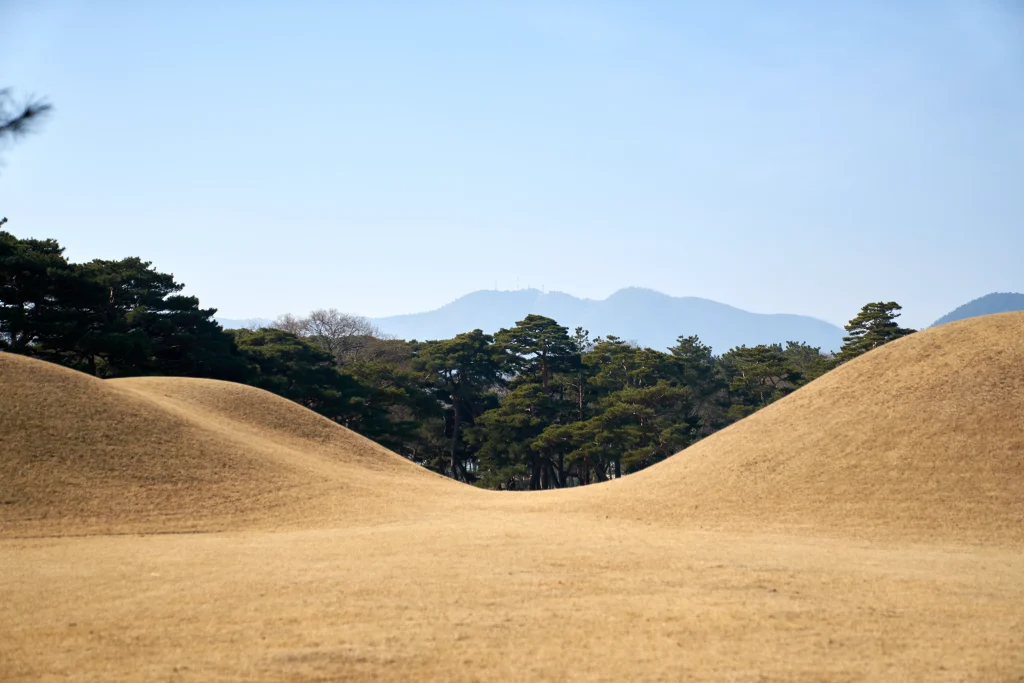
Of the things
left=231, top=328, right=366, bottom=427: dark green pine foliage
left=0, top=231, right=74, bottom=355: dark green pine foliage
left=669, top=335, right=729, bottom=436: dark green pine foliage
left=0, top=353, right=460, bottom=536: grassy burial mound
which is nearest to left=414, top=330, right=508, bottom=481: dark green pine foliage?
left=231, top=328, right=366, bottom=427: dark green pine foliage

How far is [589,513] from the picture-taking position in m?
16.7

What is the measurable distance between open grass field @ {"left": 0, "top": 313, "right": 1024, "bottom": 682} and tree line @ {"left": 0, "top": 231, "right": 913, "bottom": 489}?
8.89 metres

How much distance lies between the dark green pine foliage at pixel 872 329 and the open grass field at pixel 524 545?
20.7m

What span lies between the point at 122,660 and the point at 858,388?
656 inches

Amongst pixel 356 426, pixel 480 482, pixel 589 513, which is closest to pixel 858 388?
pixel 589 513

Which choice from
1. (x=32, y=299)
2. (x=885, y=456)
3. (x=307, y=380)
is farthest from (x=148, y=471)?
(x=307, y=380)

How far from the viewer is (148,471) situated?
54.9 ft

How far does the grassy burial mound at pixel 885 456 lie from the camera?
14.4m

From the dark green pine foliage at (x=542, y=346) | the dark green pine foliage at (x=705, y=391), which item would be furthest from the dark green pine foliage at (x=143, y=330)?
the dark green pine foliage at (x=705, y=391)

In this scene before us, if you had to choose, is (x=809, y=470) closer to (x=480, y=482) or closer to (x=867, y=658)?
(x=867, y=658)

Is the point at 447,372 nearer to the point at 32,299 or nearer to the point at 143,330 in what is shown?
the point at 143,330

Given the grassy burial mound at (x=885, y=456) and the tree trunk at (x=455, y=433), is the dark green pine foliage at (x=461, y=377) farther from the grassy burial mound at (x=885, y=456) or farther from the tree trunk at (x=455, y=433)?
the grassy burial mound at (x=885, y=456)

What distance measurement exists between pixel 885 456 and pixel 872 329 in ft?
88.8

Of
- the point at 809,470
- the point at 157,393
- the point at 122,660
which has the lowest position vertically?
the point at 122,660
